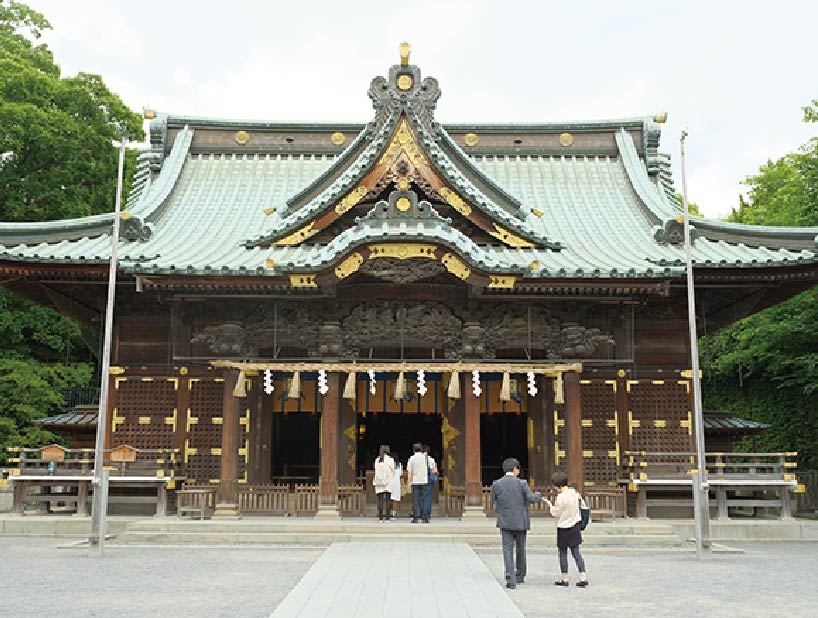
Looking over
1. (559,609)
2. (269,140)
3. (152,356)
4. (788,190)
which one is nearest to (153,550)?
(152,356)

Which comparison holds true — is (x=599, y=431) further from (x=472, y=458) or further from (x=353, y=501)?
(x=353, y=501)

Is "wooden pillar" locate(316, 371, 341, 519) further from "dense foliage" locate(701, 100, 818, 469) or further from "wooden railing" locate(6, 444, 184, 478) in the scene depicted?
"dense foliage" locate(701, 100, 818, 469)

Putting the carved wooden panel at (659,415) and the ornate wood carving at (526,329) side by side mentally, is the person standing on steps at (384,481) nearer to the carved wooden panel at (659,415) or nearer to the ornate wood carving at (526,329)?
the ornate wood carving at (526,329)

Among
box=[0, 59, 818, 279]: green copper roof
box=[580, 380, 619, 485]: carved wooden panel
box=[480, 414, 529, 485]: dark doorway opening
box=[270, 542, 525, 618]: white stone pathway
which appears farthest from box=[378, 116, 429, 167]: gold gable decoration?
box=[270, 542, 525, 618]: white stone pathway

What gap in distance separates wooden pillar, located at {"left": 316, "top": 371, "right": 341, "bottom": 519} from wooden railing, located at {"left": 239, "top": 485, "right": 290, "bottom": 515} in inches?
32.9

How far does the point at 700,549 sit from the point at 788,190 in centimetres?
2015

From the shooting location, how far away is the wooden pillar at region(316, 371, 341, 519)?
652 inches

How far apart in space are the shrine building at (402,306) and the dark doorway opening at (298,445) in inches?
140

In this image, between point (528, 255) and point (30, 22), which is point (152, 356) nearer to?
point (528, 255)

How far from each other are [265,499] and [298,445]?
6050mm

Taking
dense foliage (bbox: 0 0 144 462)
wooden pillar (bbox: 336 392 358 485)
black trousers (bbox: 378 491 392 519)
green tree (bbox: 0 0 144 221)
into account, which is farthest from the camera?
green tree (bbox: 0 0 144 221)

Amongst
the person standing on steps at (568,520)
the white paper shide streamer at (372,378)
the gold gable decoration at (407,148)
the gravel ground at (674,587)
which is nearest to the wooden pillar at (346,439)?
the white paper shide streamer at (372,378)

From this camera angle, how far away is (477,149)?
23.9 meters

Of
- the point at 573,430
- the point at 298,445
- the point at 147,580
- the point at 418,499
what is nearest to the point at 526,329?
the point at 573,430
